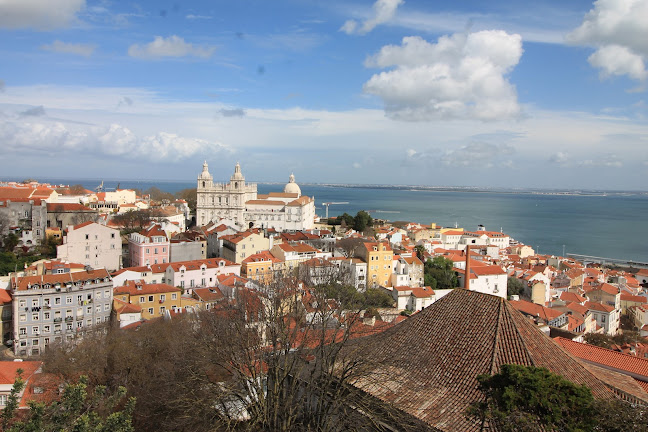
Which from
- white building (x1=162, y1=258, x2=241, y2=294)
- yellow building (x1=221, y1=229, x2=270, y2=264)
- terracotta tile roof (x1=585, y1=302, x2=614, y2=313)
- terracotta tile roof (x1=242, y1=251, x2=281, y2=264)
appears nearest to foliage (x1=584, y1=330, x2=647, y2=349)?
terracotta tile roof (x1=585, y1=302, x2=614, y2=313)

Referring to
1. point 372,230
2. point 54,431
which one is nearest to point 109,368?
point 54,431

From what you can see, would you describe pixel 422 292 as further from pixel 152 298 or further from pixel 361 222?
pixel 361 222

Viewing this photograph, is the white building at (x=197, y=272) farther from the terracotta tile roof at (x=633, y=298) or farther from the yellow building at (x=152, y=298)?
the terracotta tile roof at (x=633, y=298)

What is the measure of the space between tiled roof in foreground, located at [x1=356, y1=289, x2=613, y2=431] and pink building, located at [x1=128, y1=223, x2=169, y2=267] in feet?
70.6

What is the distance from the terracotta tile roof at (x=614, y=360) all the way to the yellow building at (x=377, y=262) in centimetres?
1597

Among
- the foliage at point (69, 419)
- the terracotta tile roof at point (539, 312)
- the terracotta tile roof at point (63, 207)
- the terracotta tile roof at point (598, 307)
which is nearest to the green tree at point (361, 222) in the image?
the terracotta tile roof at point (598, 307)

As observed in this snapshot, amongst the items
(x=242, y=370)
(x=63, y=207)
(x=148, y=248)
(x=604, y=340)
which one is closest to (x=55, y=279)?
(x=148, y=248)

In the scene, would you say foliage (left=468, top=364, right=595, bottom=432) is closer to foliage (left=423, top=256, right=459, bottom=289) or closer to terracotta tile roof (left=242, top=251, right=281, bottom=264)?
terracotta tile roof (left=242, top=251, right=281, bottom=264)

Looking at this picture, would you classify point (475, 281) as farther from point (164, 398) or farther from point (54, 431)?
point (54, 431)

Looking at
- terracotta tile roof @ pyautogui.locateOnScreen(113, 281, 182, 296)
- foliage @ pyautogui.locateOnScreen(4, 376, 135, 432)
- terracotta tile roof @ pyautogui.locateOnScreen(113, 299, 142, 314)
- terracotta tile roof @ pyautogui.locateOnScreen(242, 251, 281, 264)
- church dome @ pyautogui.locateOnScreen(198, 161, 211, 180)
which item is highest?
church dome @ pyautogui.locateOnScreen(198, 161, 211, 180)

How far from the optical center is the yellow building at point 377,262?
1058 inches

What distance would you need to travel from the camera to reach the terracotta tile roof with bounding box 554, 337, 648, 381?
10003mm

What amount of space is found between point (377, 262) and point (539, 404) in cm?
2214

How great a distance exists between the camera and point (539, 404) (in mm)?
5055
